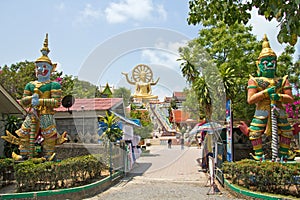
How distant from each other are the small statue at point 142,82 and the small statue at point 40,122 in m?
31.5

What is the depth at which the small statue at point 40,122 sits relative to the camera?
9.20 meters

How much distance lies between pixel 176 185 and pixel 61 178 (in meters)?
3.62

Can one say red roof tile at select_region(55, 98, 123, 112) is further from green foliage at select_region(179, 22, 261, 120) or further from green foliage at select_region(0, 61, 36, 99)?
green foliage at select_region(0, 61, 36, 99)

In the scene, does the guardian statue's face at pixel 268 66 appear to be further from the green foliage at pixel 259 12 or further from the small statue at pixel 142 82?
the small statue at pixel 142 82

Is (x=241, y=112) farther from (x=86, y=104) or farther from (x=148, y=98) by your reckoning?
(x=148, y=98)

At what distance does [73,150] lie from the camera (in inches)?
458

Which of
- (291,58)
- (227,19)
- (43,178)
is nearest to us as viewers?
(227,19)

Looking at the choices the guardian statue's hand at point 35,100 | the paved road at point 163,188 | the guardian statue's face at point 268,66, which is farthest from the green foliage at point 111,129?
the guardian statue's face at point 268,66

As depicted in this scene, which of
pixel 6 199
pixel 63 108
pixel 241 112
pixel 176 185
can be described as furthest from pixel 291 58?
pixel 6 199

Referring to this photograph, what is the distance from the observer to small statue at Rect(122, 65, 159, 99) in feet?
136

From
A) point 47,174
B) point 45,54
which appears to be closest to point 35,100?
point 45,54

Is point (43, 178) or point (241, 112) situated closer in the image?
point (43, 178)

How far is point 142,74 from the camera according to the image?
41.5 meters

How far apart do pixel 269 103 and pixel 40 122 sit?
25.3 ft
